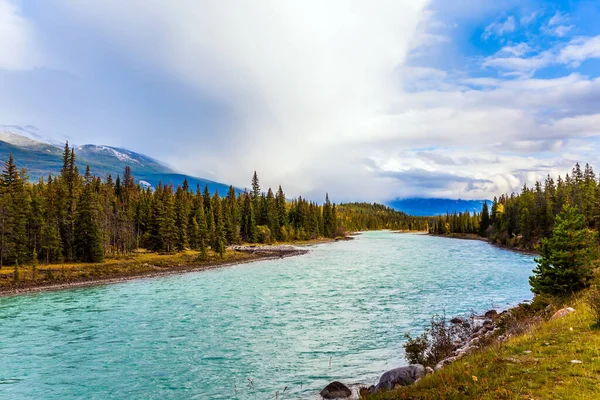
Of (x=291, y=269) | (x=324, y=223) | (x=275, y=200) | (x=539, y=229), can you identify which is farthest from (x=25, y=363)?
(x=324, y=223)

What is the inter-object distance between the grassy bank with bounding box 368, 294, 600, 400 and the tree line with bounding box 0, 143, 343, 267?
62029 millimetres

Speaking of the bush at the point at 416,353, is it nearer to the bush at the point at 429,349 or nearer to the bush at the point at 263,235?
the bush at the point at 429,349

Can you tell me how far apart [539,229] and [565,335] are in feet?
348

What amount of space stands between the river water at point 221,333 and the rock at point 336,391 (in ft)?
2.96

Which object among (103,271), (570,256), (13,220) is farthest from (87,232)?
(570,256)

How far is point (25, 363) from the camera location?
837 inches

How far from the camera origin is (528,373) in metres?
10.4

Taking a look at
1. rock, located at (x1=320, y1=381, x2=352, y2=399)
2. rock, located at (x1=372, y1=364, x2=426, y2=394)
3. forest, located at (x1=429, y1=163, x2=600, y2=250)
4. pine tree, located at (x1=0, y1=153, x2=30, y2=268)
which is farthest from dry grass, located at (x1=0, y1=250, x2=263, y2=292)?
forest, located at (x1=429, y1=163, x2=600, y2=250)

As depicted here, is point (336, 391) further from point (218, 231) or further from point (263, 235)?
point (263, 235)

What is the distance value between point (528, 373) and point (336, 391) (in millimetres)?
7538

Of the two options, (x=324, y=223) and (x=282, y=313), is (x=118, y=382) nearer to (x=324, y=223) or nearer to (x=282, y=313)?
(x=282, y=313)

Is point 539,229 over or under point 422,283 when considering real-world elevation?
over

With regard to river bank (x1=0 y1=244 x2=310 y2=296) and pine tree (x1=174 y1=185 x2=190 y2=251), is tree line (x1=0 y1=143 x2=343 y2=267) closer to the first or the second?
pine tree (x1=174 y1=185 x2=190 y2=251)

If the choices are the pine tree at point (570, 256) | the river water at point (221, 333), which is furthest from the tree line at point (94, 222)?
the pine tree at point (570, 256)
